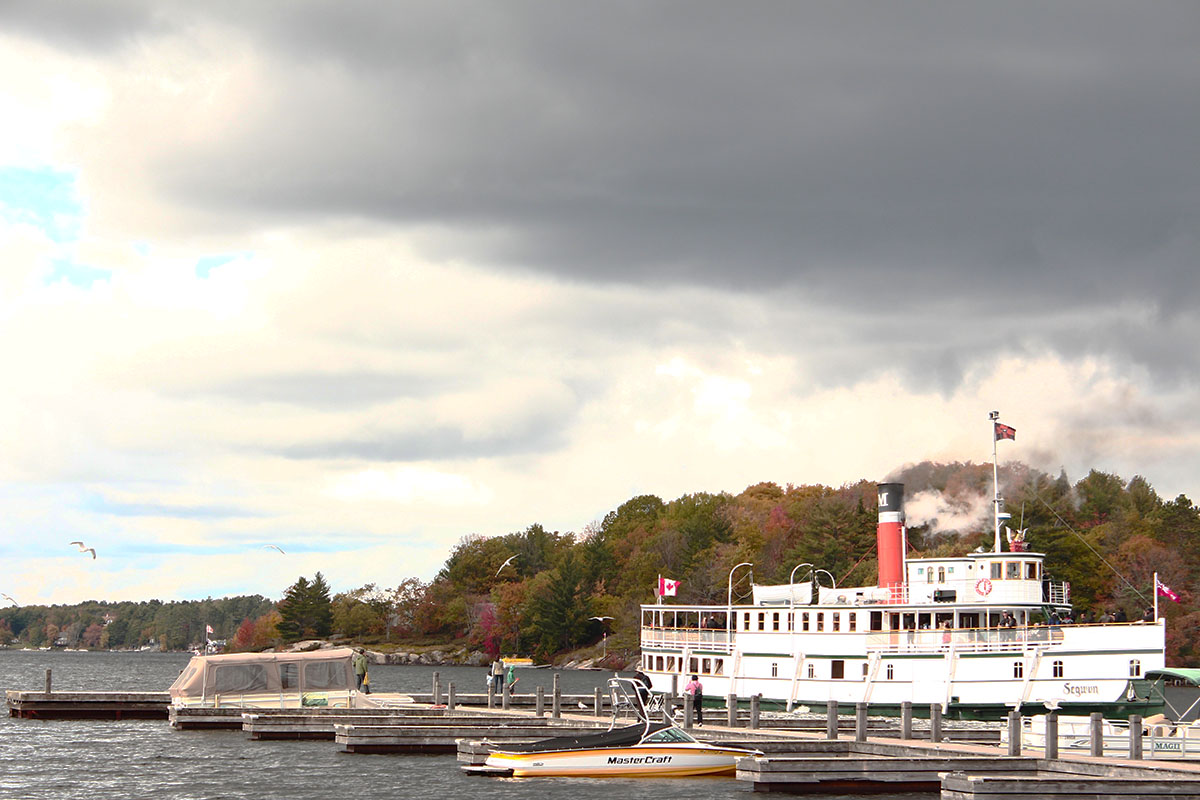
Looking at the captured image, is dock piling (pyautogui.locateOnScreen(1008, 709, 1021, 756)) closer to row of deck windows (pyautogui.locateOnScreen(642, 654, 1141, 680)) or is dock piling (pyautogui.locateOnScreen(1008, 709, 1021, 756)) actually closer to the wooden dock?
row of deck windows (pyautogui.locateOnScreen(642, 654, 1141, 680))

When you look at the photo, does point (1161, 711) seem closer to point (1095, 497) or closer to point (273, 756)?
point (273, 756)

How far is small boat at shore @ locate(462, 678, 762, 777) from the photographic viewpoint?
39.8 metres

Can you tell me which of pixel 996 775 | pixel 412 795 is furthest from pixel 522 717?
pixel 996 775

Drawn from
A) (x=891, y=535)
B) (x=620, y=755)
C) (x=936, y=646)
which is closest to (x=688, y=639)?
(x=891, y=535)

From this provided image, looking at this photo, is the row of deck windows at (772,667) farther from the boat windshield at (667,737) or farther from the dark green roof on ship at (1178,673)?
the boat windshield at (667,737)

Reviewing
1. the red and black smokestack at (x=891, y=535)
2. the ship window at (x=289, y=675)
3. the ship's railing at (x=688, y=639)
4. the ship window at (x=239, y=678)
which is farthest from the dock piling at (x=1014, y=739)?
the ship window at (x=239, y=678)

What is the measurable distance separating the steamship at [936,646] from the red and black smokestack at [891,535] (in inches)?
1.9

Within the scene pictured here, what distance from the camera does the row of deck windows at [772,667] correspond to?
55.3m

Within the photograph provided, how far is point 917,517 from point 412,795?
136 ft

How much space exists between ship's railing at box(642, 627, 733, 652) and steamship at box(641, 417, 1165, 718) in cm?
14

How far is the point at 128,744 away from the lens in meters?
52.0

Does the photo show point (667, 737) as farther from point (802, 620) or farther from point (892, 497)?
point (892, 497)

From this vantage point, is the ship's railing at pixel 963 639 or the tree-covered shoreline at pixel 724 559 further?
the tree-covered shoreline at pixel 724 559

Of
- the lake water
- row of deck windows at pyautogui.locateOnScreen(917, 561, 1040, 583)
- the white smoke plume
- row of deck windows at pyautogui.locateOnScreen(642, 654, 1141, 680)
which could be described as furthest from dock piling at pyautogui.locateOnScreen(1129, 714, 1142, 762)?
the white smoke plume
